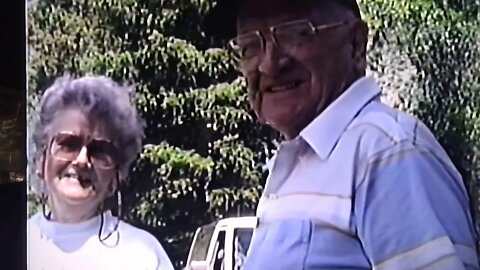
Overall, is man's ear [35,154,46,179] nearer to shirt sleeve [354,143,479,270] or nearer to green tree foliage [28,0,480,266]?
green tree foliage [28,0,480,266]

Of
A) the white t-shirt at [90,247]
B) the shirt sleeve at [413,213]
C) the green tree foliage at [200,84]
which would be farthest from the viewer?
the white t-shirt at [90,247]

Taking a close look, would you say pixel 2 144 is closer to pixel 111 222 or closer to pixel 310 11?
pixel 111 222

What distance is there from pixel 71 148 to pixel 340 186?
2.43ft

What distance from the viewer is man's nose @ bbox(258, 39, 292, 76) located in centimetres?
208

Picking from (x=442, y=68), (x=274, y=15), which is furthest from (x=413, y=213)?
(x=274, y=15)

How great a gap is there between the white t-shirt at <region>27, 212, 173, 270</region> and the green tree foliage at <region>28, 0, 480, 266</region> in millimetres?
44

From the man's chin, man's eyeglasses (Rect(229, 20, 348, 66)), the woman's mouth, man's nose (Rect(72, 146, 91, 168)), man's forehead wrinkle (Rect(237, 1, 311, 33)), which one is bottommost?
the man's chin

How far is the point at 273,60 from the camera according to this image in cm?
209

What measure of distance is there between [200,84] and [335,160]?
1.36ft

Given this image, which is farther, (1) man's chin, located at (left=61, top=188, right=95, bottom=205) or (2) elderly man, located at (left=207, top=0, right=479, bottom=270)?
(1) man's chin, located at (left=61, top=188, right=95, bottom=205)

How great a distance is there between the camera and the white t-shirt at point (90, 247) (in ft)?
7.16

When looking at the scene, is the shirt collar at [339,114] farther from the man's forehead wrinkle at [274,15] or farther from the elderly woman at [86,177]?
the elderly woman at [86,177]

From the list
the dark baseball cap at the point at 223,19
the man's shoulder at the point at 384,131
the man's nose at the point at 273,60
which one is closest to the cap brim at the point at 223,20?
the dark baseball cap at the point at 223,19

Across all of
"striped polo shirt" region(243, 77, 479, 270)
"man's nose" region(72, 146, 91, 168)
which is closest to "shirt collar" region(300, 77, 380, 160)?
"striped polo shirt" region(243, 77, 479, 270)
